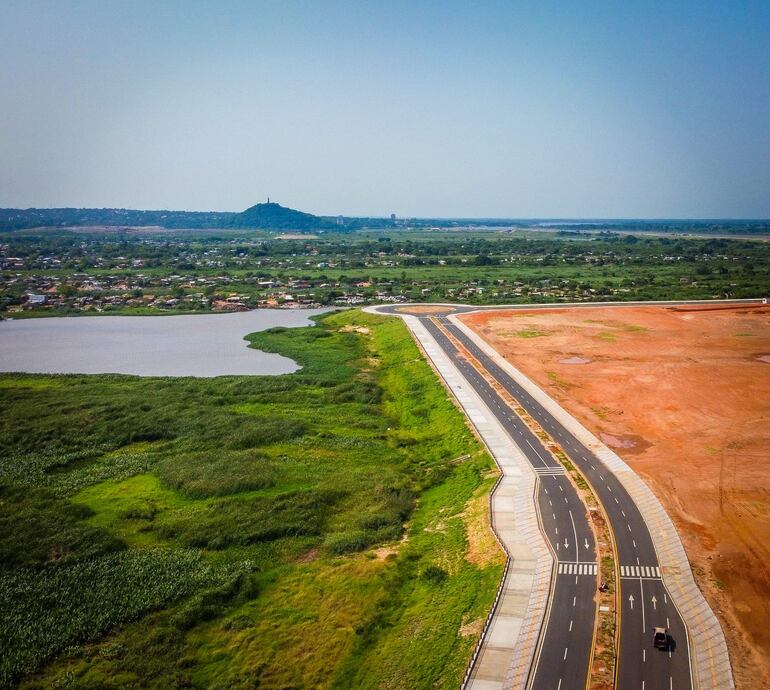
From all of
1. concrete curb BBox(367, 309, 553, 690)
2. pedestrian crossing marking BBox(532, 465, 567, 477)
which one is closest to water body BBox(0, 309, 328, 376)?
concrete curb BBox(367, 309, 553, 690)

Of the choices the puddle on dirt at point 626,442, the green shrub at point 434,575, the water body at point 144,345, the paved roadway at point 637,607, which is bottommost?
the green shrub at point 434,575

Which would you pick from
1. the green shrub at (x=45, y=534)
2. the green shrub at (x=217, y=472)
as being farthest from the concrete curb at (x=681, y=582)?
the green shrub at (x=45, y=534)

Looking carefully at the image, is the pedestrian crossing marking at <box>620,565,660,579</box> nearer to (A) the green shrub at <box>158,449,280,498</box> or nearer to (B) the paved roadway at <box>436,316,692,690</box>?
(B) the paved roadway at <box>436,316,692,690</box>

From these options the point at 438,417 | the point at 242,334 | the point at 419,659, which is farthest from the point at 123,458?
the point at 242,334

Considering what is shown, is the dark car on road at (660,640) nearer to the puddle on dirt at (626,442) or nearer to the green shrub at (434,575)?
the green shrub at (434,575)

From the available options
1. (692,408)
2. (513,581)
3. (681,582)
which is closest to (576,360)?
(692,408)

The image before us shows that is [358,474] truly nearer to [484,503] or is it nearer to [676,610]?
[484,503]

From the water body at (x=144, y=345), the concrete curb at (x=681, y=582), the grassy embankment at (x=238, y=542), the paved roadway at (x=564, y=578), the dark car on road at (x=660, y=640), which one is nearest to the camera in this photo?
the concrete curb at (x=681, y=582)
